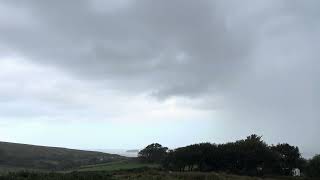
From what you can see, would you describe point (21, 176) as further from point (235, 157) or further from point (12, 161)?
point (12, 161)

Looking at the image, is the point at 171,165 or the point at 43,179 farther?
the point at 171,165

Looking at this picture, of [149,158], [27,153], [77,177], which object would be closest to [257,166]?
[149,158]

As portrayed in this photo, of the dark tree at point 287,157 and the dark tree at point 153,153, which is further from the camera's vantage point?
the dark tree at point 153,153

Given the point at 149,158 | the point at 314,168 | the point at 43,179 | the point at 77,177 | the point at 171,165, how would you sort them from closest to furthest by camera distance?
the point at 43,179, the point at 77,177, the point at 314,168, the point at 171,165, the point at 149,158

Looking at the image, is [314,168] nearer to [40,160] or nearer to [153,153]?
[153,153]

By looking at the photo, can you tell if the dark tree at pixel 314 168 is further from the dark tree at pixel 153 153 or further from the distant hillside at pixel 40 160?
the distant hillside at pixel 40 160

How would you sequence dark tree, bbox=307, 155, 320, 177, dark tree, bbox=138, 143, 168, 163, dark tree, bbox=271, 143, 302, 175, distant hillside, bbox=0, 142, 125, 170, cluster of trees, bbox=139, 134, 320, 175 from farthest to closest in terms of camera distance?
dark tree, bbox=138, 143, 168, 163, distant hillside, bbox=0, 142, 125, 170, dark tree, bbox=271, 143, 302, 175, cluster of trees, bbox=139, 134, 320, 175, dark tree, bbox=307, 155, 320, 177

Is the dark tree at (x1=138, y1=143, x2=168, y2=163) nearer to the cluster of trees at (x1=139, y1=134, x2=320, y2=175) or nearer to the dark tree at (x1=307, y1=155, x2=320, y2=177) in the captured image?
the cluster of trees at (x1=139, y1=134, x2=320, y2=175)

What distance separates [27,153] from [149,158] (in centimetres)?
6528

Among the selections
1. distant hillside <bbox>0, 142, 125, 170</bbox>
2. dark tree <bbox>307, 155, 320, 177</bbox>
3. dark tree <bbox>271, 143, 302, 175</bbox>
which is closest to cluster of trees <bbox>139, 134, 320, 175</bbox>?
dark tree <bbox>271, 143, 302, 175</bbox>

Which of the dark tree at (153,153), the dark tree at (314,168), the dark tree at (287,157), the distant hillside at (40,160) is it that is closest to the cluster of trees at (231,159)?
the dark tree at (287,157)

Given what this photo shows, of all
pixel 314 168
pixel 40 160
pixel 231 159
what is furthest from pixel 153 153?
pixel 314 168

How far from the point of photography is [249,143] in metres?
110

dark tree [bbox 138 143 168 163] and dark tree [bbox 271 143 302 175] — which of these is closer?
dark tree [bbox 271 143 302 175]
